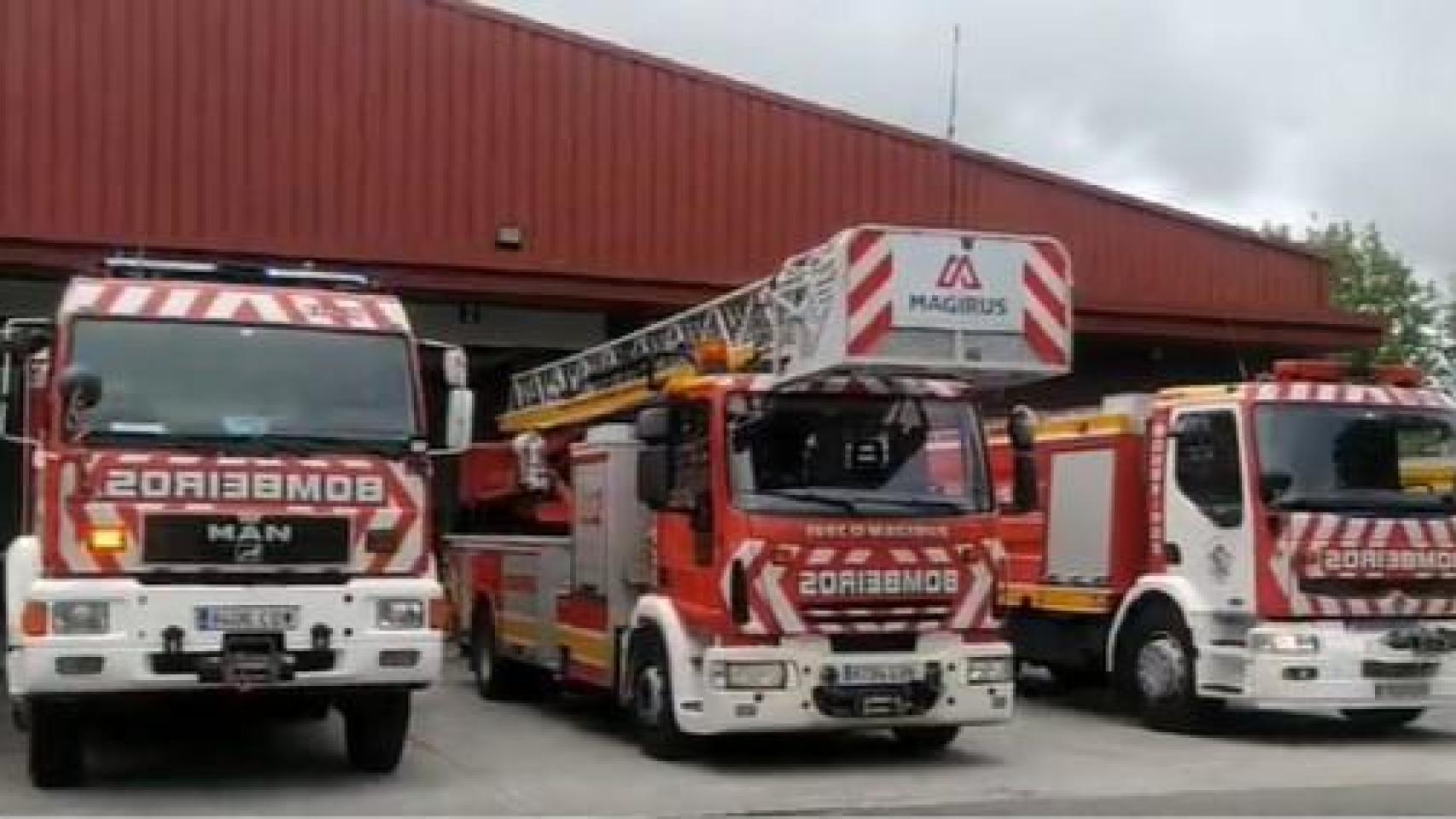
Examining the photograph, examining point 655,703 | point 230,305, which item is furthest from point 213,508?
point 655,703

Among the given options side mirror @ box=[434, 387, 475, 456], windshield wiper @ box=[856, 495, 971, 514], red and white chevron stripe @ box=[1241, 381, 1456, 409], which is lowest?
windshield wiper @ box=[856, 495, 971, 514]

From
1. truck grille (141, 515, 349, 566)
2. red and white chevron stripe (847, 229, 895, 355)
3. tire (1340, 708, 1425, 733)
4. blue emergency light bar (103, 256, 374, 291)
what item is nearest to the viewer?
truck grille (141, 515, 349, 566)

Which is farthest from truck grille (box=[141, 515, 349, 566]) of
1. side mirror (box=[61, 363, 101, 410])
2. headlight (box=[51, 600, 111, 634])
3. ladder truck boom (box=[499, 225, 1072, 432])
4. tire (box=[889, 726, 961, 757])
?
tire (box=[889, 726, 961, 757])

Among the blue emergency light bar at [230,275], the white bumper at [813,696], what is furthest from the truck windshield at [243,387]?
the white bumper at [813,696]

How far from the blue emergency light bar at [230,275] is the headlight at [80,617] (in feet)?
7.18

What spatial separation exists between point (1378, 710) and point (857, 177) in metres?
A: 9.68

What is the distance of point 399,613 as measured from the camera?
10.9 m

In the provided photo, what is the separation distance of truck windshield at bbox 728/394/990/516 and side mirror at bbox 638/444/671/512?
2.55 feet

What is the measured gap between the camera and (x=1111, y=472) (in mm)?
15602

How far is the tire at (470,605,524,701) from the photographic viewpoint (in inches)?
658

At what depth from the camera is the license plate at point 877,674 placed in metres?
12.1

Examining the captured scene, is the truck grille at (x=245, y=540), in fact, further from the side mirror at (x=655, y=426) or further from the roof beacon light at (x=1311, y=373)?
the roof beacon light at (x=1311, y=373)

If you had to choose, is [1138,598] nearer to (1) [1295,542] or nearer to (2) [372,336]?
(1) [1295,542]

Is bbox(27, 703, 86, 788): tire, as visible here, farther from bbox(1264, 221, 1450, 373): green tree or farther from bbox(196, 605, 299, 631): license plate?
bbox(1264, 221, 1450, 373): green tree
